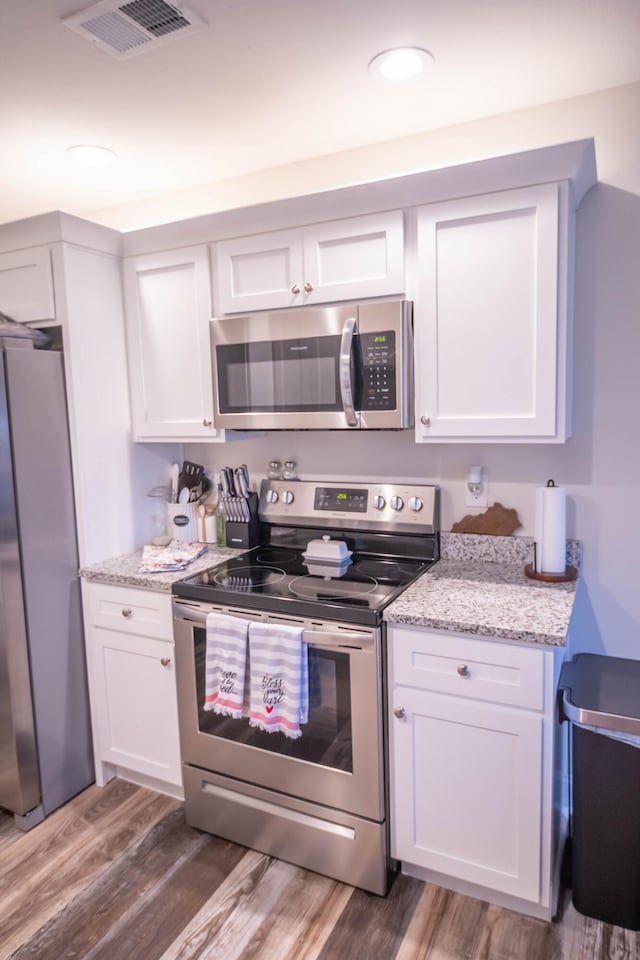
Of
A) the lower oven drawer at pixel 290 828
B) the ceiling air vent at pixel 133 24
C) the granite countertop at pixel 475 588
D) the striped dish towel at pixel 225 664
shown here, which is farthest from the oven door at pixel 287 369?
the lower oven drawer at pixel 290 828

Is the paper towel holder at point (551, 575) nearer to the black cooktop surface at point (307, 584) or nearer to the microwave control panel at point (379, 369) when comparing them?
the black cooktop surface at point (307, 584)

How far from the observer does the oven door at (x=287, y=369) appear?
6.66 ft

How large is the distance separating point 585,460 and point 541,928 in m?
1.40

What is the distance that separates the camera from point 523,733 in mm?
1632

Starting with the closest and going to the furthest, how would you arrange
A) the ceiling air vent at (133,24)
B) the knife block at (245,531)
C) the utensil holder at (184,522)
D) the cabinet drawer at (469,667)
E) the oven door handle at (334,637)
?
the ceiling air vent at (133,24)
the cabinet drawer at (469,667)
the oven door handle at (334,637)
the knife block at (245,531)
the utensil holder at (184,522)

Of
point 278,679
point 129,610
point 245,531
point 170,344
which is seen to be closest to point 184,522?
point 245,531

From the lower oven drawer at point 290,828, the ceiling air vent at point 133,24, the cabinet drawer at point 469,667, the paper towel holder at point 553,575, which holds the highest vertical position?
the ceiling air vent at point 133,24

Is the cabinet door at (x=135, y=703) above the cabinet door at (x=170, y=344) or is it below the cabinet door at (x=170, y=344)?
below

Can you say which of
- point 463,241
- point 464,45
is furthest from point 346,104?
point 463,241

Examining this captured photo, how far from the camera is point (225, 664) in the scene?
1.93 metres

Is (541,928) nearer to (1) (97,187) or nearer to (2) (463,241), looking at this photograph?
(2) (463,241)

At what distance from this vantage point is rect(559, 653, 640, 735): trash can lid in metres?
1.62

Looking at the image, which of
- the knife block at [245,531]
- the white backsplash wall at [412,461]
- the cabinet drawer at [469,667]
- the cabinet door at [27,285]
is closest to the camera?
the cabinet drawer at [469,667]

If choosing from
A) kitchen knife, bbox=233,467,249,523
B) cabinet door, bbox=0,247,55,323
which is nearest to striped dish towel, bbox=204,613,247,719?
kitchen knife, bbox=233,467,249,523
